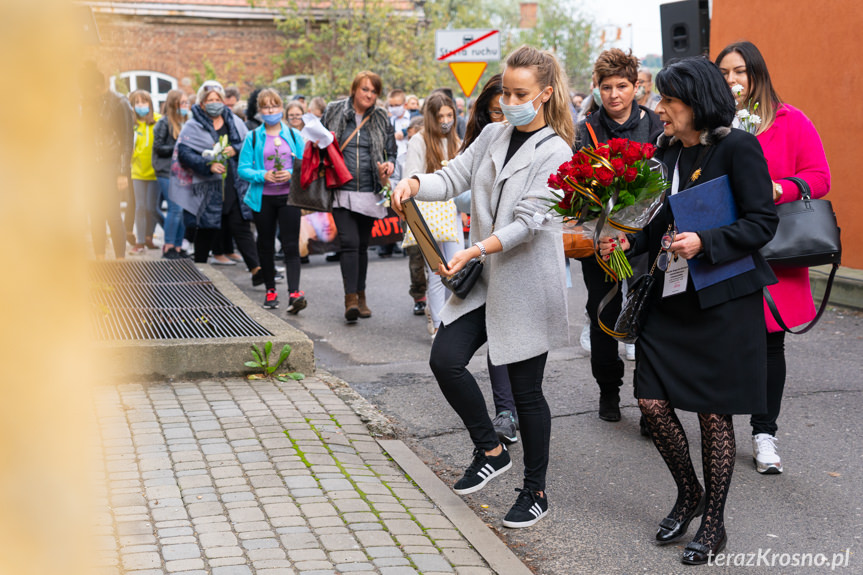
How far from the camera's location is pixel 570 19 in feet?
165

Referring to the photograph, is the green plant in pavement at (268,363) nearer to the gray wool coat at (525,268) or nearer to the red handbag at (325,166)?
the gray wool coat at (525,268)

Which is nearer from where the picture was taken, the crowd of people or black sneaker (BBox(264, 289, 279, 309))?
the crowd of people

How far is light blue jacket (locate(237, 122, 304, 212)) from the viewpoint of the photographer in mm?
9492

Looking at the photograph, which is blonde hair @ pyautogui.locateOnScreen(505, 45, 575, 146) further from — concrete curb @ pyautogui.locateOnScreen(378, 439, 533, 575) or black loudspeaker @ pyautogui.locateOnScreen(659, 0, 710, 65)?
black loudspeaker @ pyautogui.locateOnScreen(659, 0, 710, 65)

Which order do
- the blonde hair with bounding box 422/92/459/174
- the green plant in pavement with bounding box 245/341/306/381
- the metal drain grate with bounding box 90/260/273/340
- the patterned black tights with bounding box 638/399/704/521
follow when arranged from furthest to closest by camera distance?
the blonde hair with bounding box 422/92/459/174, the metal drain grate with bounding box 90/260/273/340, the green plant in pavement with bounding box 245/341/306/381, the patterned black tights with bounding box 638/399/704/521

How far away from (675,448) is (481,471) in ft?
3.01

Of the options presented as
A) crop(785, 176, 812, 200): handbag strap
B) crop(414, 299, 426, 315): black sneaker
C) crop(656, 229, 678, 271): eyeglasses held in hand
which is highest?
crop(785, 176, 812, 200): handbag strap

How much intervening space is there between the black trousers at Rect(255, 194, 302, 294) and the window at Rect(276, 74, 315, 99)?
19.4 m

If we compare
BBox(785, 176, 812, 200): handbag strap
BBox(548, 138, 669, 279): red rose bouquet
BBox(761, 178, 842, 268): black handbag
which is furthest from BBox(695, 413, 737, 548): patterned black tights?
BBox(785, 176, 812, 200): handbag strap

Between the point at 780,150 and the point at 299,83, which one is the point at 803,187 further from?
the point at 299,83

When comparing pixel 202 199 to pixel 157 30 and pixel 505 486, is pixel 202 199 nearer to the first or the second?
pixel 505 486

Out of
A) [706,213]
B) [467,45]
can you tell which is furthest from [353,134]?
[467,45]

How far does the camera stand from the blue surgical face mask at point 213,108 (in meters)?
11.3

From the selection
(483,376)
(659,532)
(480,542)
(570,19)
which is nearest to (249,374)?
(483,376)
